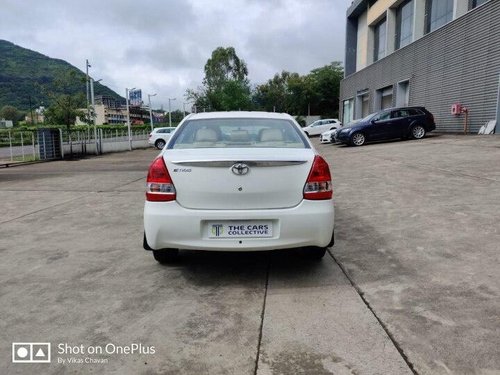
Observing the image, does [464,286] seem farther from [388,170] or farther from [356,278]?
[388,170]

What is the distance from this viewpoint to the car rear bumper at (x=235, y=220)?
3.40 meters

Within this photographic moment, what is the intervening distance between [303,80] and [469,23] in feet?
161

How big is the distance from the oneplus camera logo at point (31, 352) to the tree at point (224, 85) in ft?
208

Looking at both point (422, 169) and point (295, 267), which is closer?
point (295, 267)

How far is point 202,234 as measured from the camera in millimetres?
3432

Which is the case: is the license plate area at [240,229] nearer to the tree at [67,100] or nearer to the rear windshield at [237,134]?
Answer: the rear windshield at [237,134]

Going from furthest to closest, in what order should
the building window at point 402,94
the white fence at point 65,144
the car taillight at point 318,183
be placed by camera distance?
the building window at point 402,94 → the white fence at point 65,144 → the car taillight at point 318,183

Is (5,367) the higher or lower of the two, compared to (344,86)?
lower

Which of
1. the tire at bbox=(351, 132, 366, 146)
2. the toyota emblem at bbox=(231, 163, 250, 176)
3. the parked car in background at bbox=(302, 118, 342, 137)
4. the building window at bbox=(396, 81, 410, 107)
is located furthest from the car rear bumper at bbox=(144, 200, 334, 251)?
the parked car in background at bbox=(302, 118, 342, 137)

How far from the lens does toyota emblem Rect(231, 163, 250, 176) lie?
11.1 feet

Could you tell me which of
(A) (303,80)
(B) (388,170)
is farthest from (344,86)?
(B) (388,170)

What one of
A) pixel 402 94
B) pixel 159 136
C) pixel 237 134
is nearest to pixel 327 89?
pixel 402 94

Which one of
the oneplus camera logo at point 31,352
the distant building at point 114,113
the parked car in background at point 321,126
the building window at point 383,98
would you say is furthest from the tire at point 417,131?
the distant building at point 114,113

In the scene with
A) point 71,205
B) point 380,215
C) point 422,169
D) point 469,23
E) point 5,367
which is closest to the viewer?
point 5,367
